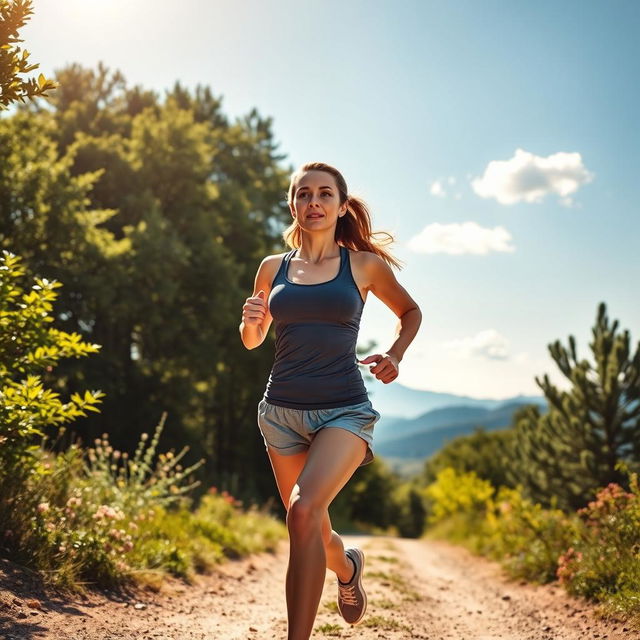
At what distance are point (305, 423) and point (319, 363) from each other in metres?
0.31

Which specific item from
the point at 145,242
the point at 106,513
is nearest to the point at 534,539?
the point at 106,513

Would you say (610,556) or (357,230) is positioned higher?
Result: (357,230)

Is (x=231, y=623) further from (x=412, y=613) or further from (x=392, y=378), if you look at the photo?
(x=392, y=378)

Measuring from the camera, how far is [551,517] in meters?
8.77

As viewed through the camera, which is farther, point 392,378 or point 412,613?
point 412,613

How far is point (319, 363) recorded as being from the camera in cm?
353

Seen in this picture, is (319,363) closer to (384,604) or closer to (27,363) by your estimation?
(27,363)

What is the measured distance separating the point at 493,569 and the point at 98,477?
20.5 ft

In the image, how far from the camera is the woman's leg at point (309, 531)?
Result: 3035mm

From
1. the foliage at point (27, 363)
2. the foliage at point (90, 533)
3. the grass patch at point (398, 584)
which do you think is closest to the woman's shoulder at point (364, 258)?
the foliage at point (27, 363)

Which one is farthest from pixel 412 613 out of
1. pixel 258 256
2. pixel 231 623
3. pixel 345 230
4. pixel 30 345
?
pixel 258 256

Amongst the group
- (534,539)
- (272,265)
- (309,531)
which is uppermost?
(272,265)

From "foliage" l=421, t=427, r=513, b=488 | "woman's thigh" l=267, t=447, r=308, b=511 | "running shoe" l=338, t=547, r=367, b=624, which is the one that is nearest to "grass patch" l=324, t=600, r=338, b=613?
"running shoe" l=338, t=547, r=367, b=624

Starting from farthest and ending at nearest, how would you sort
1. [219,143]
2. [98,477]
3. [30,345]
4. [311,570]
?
[219,143] < [98,477] < [30,345] < [311,570]
